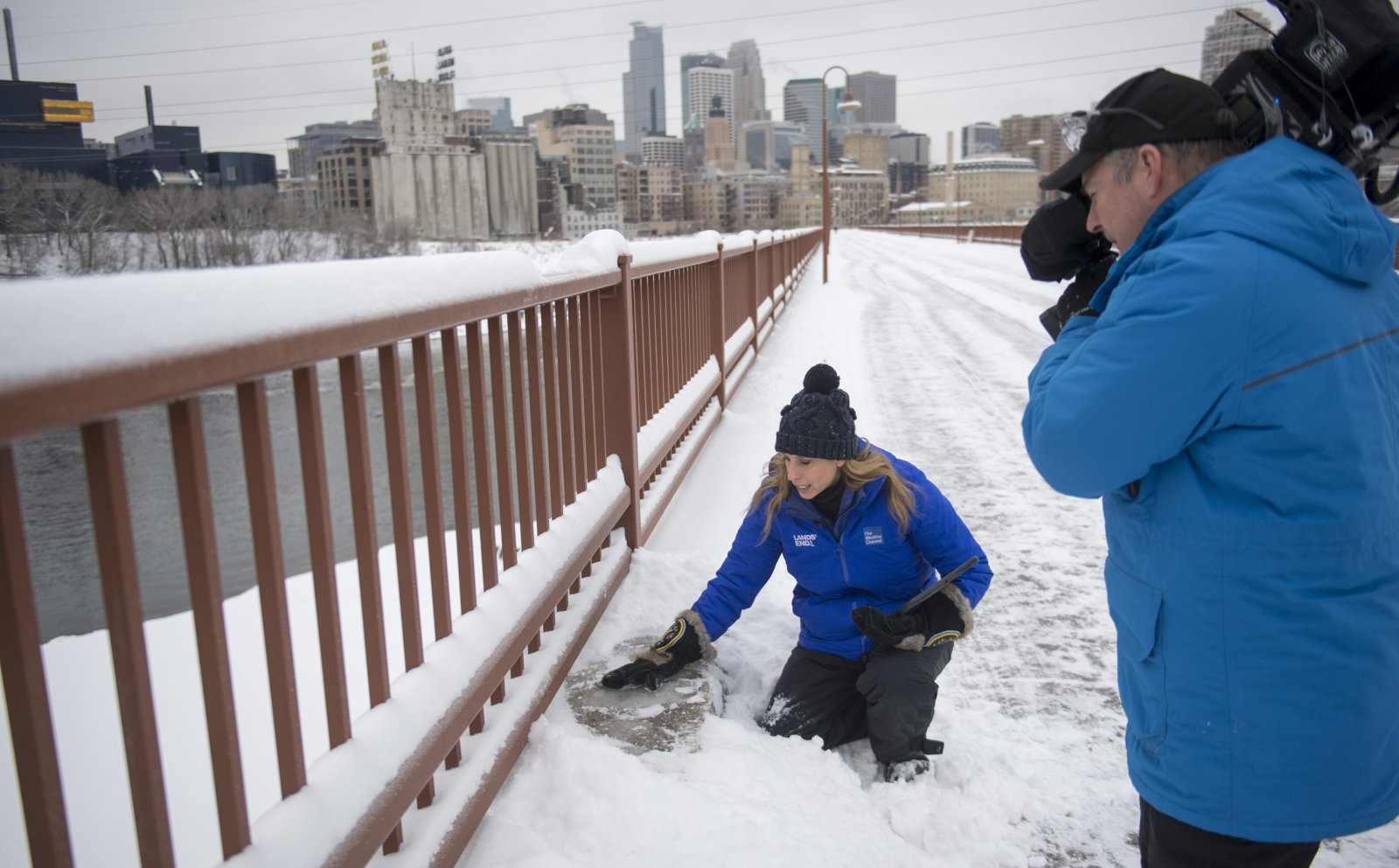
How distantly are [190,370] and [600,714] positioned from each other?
191cm

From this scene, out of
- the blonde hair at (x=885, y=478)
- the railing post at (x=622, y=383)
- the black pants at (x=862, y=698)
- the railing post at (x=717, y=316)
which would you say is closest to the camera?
the black pants at (x=862, y=698)

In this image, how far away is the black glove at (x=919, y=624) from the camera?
9.28 feet

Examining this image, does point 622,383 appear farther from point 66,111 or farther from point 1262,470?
point 66,111

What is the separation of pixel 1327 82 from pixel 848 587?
198 centimetres

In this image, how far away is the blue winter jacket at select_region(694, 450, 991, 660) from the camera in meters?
2.91

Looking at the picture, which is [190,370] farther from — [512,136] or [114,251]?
[512,136]

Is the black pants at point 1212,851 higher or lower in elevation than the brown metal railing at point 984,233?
lower

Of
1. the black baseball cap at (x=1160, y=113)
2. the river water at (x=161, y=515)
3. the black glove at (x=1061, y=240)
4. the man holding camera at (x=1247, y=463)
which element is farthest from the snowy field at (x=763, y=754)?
the black baseball cap at (x=1160, y=113)

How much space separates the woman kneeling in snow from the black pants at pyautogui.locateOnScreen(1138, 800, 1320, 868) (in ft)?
3.71

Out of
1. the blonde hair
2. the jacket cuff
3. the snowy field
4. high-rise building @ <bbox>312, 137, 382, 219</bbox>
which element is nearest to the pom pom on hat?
the blonde hair

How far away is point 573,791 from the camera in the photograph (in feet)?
7.65

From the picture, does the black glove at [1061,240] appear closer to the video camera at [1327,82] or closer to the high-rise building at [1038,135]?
the video camera at [1327,82]

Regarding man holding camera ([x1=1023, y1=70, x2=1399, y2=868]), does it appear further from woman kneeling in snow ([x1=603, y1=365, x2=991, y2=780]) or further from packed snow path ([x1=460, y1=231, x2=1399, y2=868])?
woman kneeling in snow ([x1=603, y1=365, x2=991, y2=780])

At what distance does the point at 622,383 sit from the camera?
3.92m
